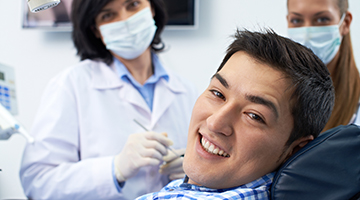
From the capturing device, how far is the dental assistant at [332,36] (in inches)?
58.4

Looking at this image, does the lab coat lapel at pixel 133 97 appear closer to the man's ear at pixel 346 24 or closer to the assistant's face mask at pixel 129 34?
the assistant's face mask at pixel 129 34

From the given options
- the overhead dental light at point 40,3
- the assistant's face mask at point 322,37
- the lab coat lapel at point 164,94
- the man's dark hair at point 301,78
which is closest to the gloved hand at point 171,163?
the lab coat lapel at point 164,94

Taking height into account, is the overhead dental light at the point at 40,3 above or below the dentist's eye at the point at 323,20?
above

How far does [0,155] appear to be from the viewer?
106 centimetres

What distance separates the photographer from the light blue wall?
233 centimetres

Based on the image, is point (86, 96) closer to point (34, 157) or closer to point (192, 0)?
point (34, 157)

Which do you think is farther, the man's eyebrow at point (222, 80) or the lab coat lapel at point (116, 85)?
the lab coat lapel at point (116, 85)

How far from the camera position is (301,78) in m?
0.91

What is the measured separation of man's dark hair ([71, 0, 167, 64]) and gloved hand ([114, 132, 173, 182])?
1.78 feet

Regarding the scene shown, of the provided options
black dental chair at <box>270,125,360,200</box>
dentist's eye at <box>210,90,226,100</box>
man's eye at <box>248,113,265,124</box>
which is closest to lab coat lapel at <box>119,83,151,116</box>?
dentist's eye at <box>210,90,226,100</box>

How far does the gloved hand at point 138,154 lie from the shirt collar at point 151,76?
1.21 feet

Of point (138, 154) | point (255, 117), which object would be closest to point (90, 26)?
point (138, 154)

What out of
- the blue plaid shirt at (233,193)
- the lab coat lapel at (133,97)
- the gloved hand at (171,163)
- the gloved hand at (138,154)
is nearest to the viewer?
the blue plaid shirt at (233,193)

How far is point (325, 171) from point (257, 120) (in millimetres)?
225
